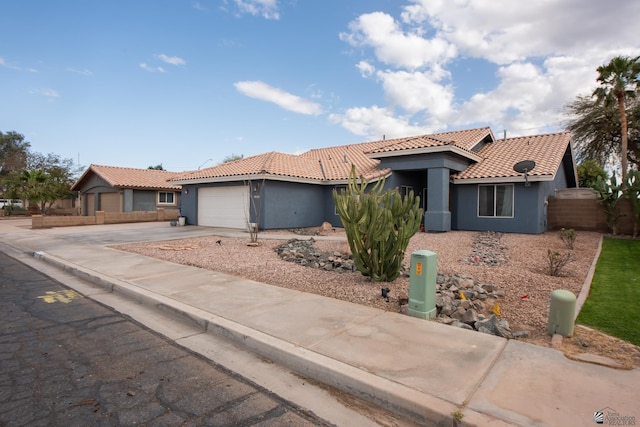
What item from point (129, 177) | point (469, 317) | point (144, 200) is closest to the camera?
point (469, 317)

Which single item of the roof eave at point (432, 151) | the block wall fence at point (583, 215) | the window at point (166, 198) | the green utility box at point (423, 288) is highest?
the roof eave at point (432, 151)

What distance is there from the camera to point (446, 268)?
9.10 m

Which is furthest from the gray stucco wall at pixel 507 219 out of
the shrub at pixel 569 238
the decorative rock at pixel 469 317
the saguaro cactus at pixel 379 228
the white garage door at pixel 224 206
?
the decorative rock at pixel 469 317

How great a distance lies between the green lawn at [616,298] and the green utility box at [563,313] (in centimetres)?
81

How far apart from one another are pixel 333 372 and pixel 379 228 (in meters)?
3.75

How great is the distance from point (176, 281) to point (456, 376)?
610 cm

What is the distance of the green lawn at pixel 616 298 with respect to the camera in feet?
17.4

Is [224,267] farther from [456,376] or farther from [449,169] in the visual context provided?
[449,169]

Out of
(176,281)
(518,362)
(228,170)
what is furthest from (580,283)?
(228,170)

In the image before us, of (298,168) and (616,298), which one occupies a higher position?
(298,168)

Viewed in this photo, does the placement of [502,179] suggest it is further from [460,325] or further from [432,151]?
[460,325]

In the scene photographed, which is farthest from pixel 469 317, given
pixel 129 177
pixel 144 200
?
pixel 129 177

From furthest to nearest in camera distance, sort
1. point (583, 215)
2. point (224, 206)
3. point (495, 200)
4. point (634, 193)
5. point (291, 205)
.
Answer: point (224, 206) < point (291, 205) < point (583, 215) < point (495, 200) < point (634, 193)

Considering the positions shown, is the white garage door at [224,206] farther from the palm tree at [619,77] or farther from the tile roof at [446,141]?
the palm tree at [619,77]
